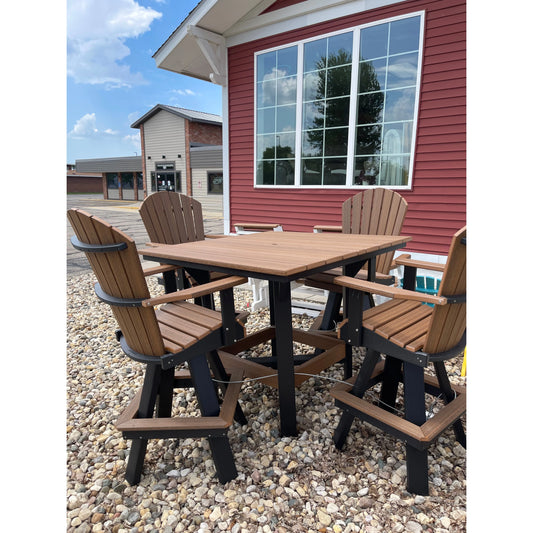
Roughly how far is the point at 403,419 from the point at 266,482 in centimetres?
59

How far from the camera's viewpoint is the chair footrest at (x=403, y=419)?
4.40 feet

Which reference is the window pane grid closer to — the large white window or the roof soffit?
the large white window

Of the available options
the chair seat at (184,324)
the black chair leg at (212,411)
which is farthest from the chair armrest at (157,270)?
the black chair leg at (212,411)

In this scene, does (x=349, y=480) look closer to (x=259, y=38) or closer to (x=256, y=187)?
(x=256, y=187)

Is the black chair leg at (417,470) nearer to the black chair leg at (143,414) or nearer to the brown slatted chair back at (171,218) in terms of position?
the black chair leg at (143,414)

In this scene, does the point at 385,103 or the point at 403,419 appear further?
the point at 385,103

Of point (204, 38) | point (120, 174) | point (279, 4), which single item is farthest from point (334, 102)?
point (120, 174)

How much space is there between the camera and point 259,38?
4855mm

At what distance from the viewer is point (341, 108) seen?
14.5 ft

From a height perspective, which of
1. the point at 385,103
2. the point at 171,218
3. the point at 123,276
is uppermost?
the point at 385,103

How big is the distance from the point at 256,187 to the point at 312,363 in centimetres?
366

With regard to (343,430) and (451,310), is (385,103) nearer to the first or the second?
(451,310)

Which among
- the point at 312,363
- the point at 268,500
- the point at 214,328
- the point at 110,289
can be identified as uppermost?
the point at 110,289
